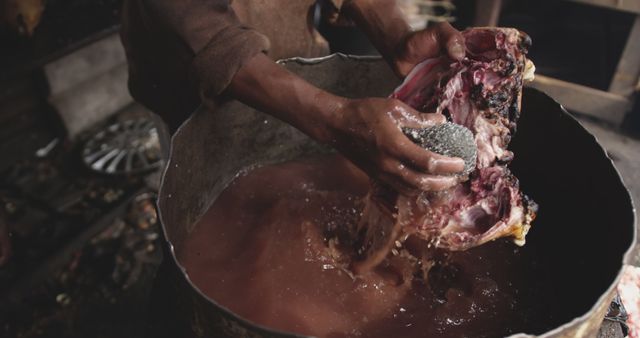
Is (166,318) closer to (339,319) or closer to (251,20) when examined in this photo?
(339,319)

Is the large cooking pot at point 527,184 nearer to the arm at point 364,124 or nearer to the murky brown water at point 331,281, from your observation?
the murky brown water at point 331,281

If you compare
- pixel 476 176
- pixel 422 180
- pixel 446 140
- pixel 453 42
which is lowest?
pixel 476 176

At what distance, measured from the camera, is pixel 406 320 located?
1.98 metres

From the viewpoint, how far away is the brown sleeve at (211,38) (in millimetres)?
1980

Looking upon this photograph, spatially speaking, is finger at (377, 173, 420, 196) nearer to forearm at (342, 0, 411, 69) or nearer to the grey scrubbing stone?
the grey scrubbing stone

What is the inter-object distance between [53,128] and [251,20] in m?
3.33

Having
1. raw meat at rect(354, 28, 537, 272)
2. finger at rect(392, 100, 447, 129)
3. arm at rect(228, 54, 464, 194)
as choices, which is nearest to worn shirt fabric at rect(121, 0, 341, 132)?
arm at rect(228, 54, 464, 194)

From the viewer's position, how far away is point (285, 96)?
1.88 m

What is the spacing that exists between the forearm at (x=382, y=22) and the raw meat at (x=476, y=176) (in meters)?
0.42

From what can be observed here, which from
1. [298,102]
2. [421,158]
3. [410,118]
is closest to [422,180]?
[421,158]

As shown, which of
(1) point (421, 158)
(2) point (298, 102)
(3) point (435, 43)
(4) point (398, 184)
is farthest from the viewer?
(3) point (435, 43)

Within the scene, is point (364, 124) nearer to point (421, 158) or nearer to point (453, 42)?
point (421, 158)

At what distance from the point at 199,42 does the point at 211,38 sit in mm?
49

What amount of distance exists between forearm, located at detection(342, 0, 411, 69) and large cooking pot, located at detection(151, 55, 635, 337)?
20cm
